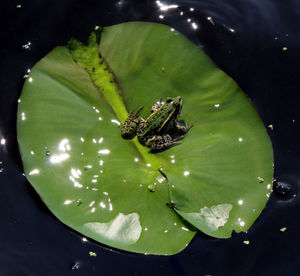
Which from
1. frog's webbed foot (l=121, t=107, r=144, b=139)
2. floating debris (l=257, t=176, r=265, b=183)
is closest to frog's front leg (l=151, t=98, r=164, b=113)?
frog's webbed foot (l=121, t=107, r=144, b=139)

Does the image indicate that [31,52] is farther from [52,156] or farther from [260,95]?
[260,95]

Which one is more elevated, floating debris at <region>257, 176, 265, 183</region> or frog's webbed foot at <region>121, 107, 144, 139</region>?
frog's webbed foot at <region>121, 107, 144, 139</region>

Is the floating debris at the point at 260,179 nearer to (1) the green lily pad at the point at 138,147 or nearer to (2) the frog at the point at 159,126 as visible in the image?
(1) the green lily pad at the point at 138,147

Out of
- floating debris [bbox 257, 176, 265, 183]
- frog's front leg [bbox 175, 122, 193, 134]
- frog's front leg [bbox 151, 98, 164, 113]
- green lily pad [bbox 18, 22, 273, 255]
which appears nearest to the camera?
green lily pad [bbox 18, 22, 273, 255]

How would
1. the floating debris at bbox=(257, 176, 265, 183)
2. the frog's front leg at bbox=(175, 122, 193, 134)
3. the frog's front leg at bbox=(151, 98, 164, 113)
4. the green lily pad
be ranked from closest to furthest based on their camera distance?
the green lily pad
the floating debris at bbox=(257, 176, 265, 183)
the frog's front leg at bbox=(175, 122, 193, 134)
the frog's front leg at bbox=(151, 98, 164, 113)

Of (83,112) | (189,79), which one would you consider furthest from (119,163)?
(189,79)

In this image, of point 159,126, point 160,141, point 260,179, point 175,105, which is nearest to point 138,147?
point 160,141

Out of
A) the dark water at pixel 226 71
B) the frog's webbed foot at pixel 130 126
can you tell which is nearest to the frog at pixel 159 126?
the frog's webbed foot at pixel 130 126

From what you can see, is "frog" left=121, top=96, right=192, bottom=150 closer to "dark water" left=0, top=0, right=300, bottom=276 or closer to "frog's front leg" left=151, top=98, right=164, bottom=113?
"frog's front leg" left=151, top=98, right=164, bottom=113
